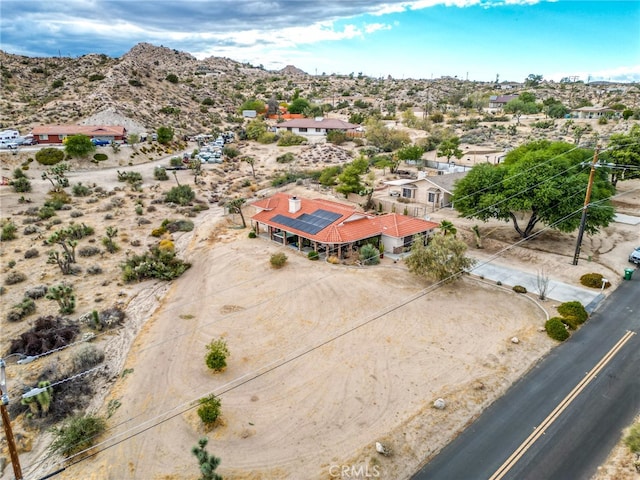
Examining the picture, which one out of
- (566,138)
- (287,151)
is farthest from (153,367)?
(566,138)

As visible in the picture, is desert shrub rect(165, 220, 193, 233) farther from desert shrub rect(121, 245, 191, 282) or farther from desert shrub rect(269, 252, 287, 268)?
desert shrub rect(269, 252, 287, 268)

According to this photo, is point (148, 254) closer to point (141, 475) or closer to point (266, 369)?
point (266, 369)

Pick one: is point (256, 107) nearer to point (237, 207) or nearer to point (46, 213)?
point (237, 207)

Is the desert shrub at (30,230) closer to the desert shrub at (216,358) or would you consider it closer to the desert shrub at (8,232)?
the desert shrub at (8,232)

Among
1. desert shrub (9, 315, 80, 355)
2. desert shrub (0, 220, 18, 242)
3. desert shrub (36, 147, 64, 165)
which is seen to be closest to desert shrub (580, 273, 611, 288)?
desert shrub (9, 315, 80, 355)

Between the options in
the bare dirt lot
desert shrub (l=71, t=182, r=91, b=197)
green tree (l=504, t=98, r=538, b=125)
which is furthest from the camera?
green tree (l=504, t=98, r=538, b=125)

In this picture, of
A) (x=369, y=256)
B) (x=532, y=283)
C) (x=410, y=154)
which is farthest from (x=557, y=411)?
(x=410, y=154)

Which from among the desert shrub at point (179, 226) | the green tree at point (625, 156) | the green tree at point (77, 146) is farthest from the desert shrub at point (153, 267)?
the green tree at point (625, 156)
